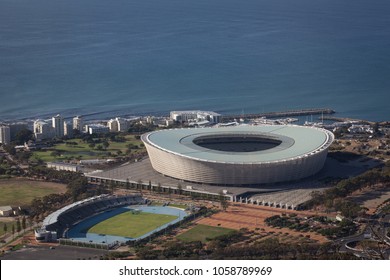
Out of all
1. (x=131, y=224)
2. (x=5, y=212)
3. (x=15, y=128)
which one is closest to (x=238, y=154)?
(x=131, y=224)

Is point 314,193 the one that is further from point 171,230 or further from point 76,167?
point 76,167

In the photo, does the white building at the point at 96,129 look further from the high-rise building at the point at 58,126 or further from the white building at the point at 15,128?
the white building at the point at 15,128

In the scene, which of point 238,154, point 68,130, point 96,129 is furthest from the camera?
point 96,129

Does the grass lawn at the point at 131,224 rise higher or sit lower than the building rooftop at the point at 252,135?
→ lower

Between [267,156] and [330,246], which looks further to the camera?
[267,156]

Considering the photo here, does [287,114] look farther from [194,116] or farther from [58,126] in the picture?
[58,126]

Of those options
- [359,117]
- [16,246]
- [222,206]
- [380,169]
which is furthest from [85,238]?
[359,117]

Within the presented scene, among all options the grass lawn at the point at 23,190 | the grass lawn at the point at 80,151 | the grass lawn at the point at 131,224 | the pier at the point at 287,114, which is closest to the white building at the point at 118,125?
the grass lawn at the point at 80,151
